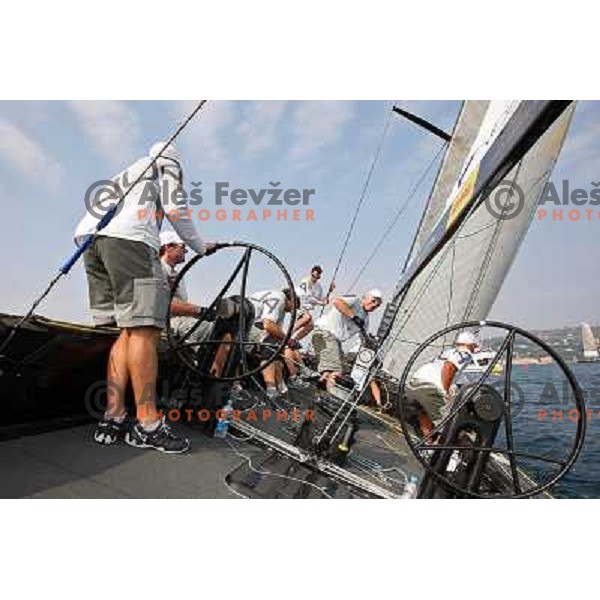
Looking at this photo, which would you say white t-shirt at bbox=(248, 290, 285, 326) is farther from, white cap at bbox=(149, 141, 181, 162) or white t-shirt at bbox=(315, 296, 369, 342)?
white cap at bbox=(149, 141, 181, 162)

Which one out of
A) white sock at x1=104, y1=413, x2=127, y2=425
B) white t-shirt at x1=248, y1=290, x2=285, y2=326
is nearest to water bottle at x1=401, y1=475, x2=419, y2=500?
white sock at x1=104, y1=413, x2=127, y2=425

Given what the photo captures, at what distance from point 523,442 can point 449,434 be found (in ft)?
23.8

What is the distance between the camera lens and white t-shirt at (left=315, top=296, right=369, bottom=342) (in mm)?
4012

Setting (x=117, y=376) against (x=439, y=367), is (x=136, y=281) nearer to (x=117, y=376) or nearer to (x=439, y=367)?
(x=117, y=376)

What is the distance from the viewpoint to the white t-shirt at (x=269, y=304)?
334cm

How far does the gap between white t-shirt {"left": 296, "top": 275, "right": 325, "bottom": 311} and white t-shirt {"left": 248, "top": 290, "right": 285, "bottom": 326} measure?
1888 millimetres

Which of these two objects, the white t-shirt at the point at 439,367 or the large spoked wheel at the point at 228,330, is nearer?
the large spoked wheel at the point at 228,330

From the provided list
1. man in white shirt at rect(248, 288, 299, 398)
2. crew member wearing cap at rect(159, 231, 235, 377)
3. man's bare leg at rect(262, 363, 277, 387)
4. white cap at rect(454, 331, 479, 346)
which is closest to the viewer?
crew member wearing cap at rect(159, 231, 235, 377)

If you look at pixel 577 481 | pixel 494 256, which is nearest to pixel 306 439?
pixel 577 481

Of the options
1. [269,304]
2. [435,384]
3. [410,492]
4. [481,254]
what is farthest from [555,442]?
[410,492]

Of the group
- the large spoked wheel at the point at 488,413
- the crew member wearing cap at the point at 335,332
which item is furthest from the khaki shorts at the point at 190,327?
the crew member wearing cap at the point at 335,332

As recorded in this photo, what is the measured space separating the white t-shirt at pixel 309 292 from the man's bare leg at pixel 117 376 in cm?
364

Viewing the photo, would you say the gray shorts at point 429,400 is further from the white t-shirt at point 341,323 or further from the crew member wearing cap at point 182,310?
the crew member wearing cap at point 182,310
